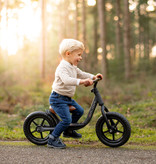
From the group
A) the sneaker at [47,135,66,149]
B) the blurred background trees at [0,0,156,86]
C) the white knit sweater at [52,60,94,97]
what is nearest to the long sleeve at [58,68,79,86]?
the white knit sweater at [52,60,94,97]

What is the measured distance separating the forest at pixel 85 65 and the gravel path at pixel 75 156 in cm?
101

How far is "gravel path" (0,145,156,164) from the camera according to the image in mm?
3646

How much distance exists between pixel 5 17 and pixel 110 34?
1290 centimetres

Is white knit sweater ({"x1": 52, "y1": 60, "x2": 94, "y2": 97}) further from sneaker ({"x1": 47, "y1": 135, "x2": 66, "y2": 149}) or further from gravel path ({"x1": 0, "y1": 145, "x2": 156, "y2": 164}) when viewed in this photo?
gravel path ({"x1": 0, "y1": 145, "x2": 156, "y2": 164})

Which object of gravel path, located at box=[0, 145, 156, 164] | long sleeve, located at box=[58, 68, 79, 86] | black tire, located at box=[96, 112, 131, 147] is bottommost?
gravel path, located at box=[0, 145, 156, 164]

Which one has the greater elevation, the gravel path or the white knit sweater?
the white knit sweater

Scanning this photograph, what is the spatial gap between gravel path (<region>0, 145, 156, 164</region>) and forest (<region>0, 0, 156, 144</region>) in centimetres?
101

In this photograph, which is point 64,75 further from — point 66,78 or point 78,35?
point 78,35

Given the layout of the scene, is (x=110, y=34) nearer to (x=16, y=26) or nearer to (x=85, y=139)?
(x=16, y=26)

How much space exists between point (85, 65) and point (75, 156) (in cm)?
838

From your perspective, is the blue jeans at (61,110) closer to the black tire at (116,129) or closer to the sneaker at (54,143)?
the sneaker at (54,143)

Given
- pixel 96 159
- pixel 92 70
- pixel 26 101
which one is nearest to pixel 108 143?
pixel 96 159

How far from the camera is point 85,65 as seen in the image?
473 inches

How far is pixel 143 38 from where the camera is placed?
130 feet
